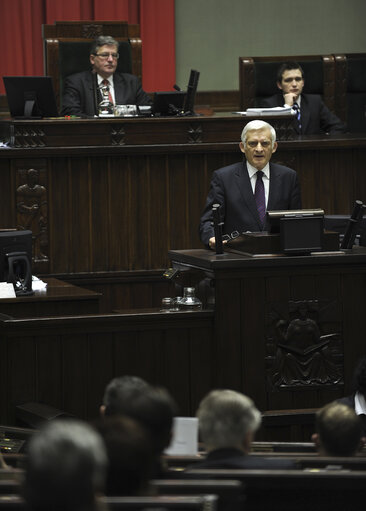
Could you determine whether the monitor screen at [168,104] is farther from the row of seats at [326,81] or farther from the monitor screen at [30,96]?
the row of seats at [326,81]

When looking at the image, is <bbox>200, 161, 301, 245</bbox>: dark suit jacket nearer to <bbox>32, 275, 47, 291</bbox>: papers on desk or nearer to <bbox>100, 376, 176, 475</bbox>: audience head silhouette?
<bbox>32, 275, 47, 291</bbox>: papers on desk

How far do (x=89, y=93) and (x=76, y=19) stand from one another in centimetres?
267

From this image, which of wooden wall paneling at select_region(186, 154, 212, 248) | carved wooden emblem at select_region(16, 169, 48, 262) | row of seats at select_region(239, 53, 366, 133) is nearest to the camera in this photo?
carved wooden emblem at select_region(16, 169, 48, 262)

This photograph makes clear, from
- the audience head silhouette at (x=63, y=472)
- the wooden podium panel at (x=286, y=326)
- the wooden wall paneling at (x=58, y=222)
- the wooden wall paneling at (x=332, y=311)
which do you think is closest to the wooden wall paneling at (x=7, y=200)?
the wooden wall paneling at (x=58, y=222)

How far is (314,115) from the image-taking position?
8.33 metres

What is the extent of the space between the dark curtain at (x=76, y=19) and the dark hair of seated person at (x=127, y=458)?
341 inches

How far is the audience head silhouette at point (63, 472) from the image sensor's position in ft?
6.06

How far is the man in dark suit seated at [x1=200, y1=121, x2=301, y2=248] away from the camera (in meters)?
5.88

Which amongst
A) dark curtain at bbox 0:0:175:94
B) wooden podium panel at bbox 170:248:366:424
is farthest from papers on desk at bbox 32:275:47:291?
dark curtain at bbox 0:0:175:94

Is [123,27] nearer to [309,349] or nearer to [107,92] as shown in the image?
[107,92]

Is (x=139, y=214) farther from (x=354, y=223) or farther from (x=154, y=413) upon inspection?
(x=154, y=413)

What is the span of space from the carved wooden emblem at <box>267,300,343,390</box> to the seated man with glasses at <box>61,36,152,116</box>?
335cm

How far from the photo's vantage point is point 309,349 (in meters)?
4.95

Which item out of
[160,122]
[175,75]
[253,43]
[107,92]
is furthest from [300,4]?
[160,122]
